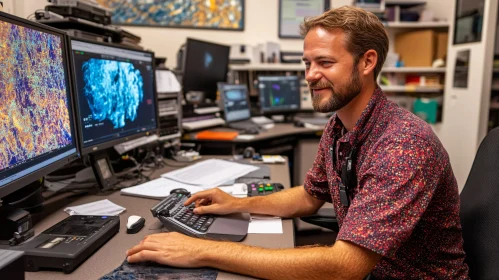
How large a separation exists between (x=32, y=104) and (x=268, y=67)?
2.92 meters

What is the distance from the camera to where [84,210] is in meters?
1.17

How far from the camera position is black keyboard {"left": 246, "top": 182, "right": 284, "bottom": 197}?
1.37 m

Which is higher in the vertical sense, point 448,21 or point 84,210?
point 448,21

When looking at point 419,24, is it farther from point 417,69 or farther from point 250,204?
point 250,204

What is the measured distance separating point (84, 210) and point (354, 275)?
2.70 feet

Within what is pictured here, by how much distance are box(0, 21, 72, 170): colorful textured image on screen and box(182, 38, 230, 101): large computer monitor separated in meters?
1.84

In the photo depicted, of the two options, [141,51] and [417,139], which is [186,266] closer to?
[417,139]

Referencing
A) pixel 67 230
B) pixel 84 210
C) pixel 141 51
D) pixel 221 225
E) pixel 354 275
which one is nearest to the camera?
pixel 354 275

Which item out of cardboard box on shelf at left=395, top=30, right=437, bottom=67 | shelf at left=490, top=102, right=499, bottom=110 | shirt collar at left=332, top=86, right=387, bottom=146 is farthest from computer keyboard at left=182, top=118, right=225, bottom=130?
shelf at left=490, top=102, right=499, bottom=110

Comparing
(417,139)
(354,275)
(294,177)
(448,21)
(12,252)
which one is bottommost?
→ (294,177)

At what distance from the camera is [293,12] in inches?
162

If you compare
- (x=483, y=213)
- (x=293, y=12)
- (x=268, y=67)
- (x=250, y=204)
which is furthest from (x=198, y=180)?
(x=293, y=12)

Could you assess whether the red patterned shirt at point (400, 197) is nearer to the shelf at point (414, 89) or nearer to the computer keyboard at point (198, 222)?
the computer keyboard at point (198, 222)

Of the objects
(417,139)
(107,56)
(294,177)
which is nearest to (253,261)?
(417,139)
